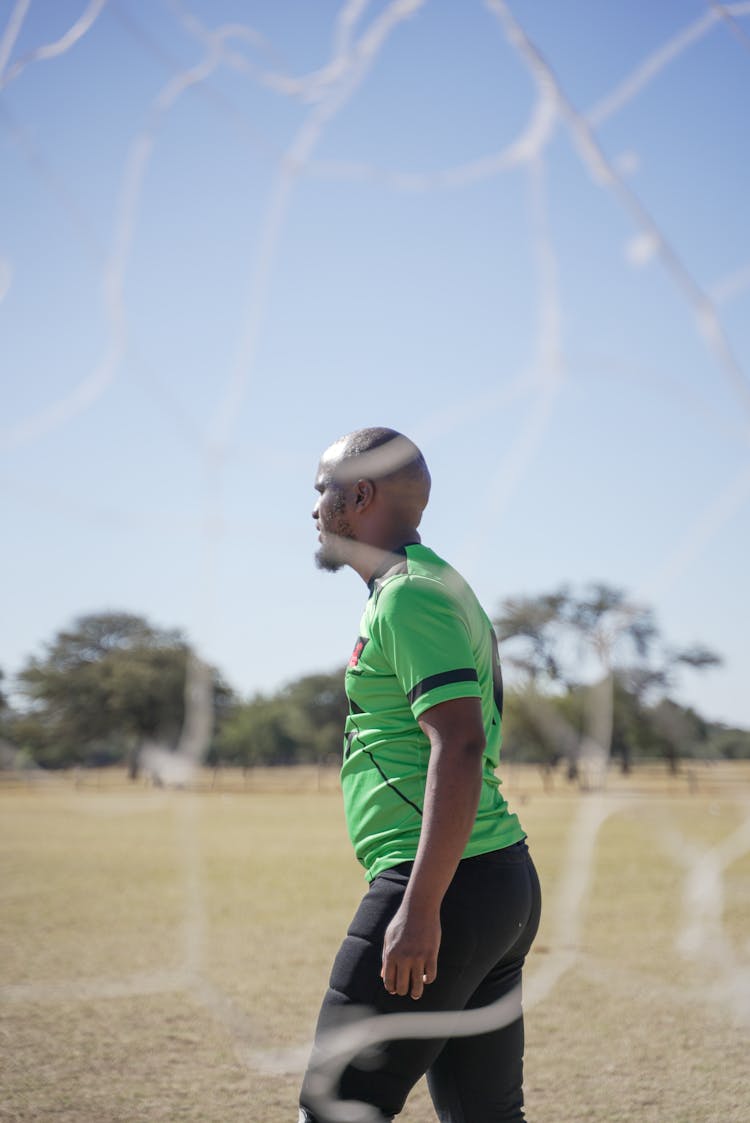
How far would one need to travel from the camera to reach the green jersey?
180cm

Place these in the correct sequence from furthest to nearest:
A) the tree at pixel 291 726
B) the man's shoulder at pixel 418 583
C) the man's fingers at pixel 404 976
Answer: the tree at pixel 291 726, the man's shoulder at pixel 418 583, the man's fingers at pixel 404 976

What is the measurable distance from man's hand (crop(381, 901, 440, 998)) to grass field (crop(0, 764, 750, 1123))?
55.5 inches

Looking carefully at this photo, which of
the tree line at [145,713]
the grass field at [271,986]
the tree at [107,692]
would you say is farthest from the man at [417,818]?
the tree at [107,692]

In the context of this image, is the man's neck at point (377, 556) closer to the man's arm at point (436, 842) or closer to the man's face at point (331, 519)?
the man's face at point (331, 519)

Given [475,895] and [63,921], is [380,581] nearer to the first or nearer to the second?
[475,895]

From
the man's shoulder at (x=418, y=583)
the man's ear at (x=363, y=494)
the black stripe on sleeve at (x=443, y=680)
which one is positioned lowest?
the black stripe on sleeve at (x=443, y=680)

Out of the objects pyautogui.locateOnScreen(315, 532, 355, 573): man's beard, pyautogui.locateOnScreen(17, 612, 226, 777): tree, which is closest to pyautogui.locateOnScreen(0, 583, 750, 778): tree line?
pyautogui.locateOnScreen(17, 612, 226, 777): tree

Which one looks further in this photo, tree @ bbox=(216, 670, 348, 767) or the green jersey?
tree @ bbox=(216, 670, 348, 767)

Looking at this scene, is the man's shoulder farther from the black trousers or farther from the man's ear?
the black trousers

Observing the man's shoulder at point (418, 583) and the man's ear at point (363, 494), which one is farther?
the man's ear at point (363, 494)

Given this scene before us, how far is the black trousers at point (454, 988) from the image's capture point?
1.75 m

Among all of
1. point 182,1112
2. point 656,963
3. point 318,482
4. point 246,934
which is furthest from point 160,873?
point 318,482

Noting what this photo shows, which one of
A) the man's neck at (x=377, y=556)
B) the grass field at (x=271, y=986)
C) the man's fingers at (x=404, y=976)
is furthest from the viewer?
the grass field at (x=271, y=986)

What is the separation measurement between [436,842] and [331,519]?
2.24 ft
